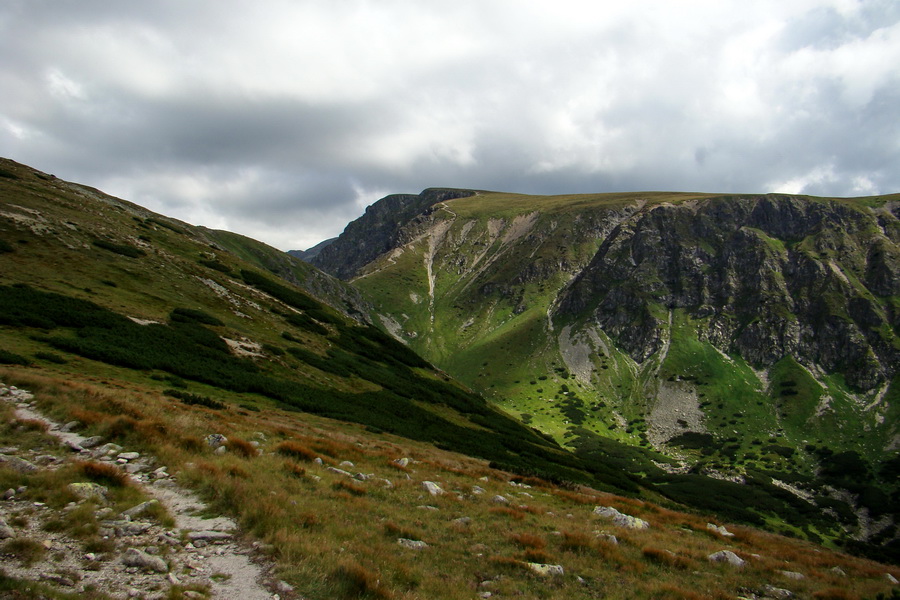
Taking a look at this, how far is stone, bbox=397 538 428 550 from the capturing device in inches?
408

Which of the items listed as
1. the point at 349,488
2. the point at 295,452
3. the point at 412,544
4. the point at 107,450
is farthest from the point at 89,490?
the point at 295,452

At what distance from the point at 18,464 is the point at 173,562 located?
18.1 feet

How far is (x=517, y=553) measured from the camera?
1105 centimetres

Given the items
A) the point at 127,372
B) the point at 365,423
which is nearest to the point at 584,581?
the point at 365,423

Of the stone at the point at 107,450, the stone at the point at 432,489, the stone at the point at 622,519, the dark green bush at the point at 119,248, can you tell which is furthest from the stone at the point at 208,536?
the dark green bush at the point at 119,248

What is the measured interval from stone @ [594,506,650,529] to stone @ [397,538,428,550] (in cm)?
978

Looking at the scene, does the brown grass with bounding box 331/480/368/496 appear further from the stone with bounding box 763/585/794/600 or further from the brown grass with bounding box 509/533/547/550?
the stone with bounding box 763/585/794/600

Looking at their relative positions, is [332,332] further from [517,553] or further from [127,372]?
[517,553]

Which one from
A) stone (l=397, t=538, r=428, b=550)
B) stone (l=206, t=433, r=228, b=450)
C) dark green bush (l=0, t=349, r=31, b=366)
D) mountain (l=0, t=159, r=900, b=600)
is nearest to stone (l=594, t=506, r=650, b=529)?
mountain (l=0, t=159, r=900, b=600)

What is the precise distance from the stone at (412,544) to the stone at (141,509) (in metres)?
5.62

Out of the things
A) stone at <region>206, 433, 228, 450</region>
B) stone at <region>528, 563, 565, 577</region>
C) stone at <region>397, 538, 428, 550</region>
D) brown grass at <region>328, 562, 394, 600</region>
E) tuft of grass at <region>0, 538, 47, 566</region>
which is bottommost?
stone at <region>528, 563, 565, 577</region>

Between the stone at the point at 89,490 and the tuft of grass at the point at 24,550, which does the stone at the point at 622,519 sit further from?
the tuft of grass at the point at 24,550

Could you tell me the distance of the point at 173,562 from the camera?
7535 mm

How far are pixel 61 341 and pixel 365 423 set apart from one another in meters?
23.3
